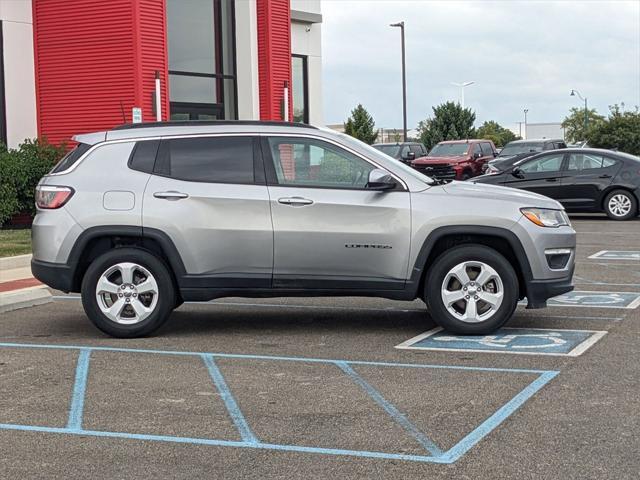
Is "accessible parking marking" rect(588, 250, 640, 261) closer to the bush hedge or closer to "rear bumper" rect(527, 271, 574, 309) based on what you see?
"rear bumper" rect(527, 271, 574, 309)

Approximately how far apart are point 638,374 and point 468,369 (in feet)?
4.00

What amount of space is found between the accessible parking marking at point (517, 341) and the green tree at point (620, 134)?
4918cm

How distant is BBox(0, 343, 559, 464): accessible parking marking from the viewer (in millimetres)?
5641

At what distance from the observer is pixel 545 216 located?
9188 millimetres

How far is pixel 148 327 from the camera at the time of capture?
30.1 ft

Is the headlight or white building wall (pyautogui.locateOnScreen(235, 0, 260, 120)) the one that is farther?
white building wall (pyautogui.locateOnScreen(235, 0, 260, 120))

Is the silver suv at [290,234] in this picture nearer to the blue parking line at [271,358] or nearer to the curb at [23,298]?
the blue parking line at [271,358]

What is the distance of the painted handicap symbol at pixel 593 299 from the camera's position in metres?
11.1

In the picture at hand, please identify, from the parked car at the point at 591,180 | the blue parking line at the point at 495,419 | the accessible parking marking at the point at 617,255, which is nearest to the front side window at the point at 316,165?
the blue parking line at the point at 495,419

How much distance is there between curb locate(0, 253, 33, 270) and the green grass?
0.42m

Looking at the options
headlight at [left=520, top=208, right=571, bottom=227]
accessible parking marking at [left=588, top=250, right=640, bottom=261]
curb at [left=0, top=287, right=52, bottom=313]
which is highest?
headlight at [left=520, top=208, right=571, bottom=227]

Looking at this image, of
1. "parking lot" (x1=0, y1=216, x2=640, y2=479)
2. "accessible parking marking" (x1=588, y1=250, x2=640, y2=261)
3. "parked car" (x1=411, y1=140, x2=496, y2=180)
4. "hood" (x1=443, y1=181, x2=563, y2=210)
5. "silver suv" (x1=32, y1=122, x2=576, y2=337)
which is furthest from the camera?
"parked car" (x1=411, y1=140, x2=496, y2=180)

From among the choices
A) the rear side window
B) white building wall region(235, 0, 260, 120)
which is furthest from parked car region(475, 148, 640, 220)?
the rear side window

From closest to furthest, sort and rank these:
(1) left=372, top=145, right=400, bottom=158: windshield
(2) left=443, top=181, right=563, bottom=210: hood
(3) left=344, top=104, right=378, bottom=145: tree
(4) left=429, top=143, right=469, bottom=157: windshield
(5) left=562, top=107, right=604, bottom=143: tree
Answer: (2) left=443, top=181, right=563, bottom=210: hood → (4) left=429, top=143, right=469, bottom=157: windshield → (1) left=372, top=145, right=400, bottom=158: windshield → (3) left=344, top=104, right=378, bottom=145: tree → (5) left=562, top=107, right=604, bottom=143: tree
